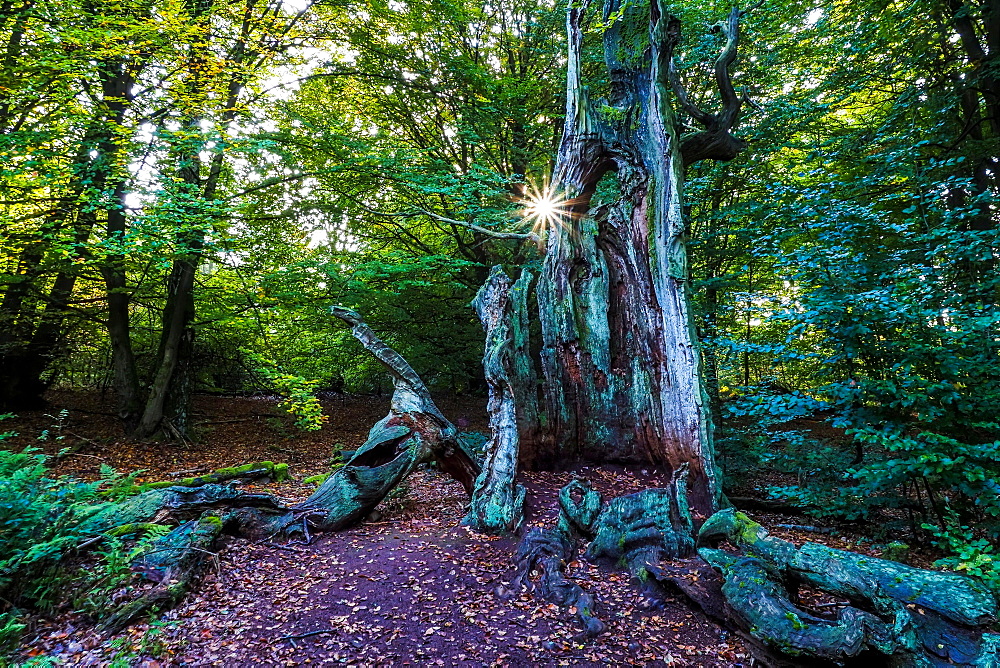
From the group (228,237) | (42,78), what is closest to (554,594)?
(228,237)

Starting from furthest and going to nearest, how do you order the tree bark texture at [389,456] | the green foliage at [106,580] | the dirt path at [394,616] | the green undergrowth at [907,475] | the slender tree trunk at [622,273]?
the slender tree trunk at [622,273] → the tree bark texture at [389,456] → the green undergrowth at [907,475] → the green foliage at [106,580] → the dirt path at [394,616]

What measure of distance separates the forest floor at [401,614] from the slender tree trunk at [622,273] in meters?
0.83

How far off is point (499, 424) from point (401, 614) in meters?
2.50

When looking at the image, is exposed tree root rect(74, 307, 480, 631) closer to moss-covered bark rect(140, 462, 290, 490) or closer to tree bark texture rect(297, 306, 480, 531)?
tree bark texture rect(297, 306, 480, 531)

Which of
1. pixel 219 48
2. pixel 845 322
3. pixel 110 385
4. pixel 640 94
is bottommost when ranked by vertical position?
pixel 110 385

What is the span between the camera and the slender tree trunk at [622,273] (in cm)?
603

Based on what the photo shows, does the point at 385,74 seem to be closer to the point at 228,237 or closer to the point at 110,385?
the point at 228,237

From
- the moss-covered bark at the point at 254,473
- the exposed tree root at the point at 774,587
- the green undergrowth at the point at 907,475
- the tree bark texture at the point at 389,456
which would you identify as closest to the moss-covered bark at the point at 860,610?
the exposed tree root at the point at 774,587

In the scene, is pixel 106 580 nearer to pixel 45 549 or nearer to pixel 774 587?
pixel 45 549

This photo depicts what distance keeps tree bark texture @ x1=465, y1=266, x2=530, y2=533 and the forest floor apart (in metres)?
0.25

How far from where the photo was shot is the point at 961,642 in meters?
2.89

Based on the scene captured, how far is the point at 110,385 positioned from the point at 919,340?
15815 mm

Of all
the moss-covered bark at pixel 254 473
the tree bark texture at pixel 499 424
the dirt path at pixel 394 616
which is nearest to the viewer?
the dirt path at pixel 394 616

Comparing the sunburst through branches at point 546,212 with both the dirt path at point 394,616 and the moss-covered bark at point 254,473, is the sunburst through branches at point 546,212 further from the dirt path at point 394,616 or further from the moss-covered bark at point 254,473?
the moss-covered bark at point 254,473
